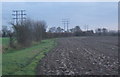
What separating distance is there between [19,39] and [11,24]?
3.19 meters

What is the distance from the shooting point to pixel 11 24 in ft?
170

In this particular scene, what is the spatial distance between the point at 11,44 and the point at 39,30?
35.6m

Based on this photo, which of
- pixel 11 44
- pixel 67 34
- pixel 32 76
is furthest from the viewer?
pixel 67 34

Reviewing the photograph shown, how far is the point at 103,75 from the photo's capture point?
592 inches

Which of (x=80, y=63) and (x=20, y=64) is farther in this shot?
(x=80, y=63)

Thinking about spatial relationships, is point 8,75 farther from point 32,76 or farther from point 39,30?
point 39,30

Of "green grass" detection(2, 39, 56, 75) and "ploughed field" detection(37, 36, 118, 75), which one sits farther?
"green grass" detection(2, 39, 56, 75)

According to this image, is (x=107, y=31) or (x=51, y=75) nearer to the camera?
(x=51, y=75)

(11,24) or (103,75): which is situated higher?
(11,24)

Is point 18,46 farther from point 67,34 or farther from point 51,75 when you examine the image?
point 67,34

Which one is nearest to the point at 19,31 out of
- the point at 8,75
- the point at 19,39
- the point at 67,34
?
the point at 19,39

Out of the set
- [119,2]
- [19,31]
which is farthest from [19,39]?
[119,2]

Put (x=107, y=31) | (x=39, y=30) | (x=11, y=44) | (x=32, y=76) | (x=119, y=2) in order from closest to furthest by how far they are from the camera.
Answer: (x=32, y=76), (x=119, y=2), (x=11, y=44), (x=39, y=30), (x=107, y=31)

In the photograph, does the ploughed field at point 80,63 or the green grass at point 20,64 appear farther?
the green grass at point 20,64
